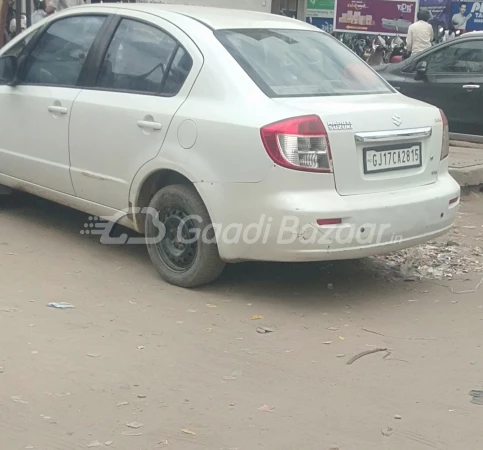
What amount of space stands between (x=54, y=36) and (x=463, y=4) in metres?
14.8

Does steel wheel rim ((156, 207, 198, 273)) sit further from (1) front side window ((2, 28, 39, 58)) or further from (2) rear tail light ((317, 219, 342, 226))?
(1) front side window ((2, 28, 39, 58))

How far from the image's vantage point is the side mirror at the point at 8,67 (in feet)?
21.1

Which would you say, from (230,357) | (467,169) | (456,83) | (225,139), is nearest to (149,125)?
(225,139)

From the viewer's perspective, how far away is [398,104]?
17.5 ft

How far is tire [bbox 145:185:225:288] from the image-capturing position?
5234 millimetres

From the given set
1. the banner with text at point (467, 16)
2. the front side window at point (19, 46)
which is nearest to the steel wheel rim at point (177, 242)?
the front side window at point (19, 46)

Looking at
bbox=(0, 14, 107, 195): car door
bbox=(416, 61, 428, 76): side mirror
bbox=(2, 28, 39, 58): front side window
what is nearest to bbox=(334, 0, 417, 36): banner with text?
bbox=(416, 61, 428, 76): side mirror

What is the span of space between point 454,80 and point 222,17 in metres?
5.38

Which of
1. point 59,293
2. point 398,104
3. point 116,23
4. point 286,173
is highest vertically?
point 116,23

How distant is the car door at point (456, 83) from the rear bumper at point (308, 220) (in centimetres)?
543

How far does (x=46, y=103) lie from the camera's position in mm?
6184

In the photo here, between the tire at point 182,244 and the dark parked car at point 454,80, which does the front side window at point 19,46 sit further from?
the dark parked car at point 454,80

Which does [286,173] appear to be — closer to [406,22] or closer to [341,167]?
[341,167]

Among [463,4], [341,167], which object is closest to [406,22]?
[463,4]
